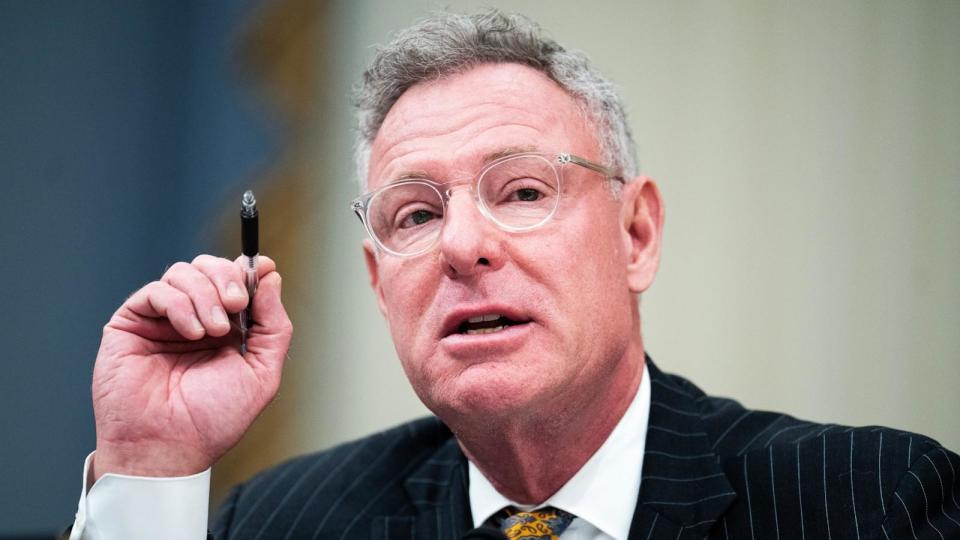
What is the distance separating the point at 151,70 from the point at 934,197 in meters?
3.25

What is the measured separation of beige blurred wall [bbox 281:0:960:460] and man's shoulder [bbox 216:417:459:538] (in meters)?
1.15

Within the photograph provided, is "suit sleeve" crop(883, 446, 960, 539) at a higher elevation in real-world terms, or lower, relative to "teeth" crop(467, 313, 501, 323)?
lower

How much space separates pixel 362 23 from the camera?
4.03 meters

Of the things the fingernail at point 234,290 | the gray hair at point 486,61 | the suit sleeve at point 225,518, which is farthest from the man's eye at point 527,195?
the suit sleeve at point 225,518

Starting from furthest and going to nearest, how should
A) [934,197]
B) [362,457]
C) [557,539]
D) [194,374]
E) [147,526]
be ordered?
[934,197] → [362,457] → [557,539] → [194,374] → [147,526]

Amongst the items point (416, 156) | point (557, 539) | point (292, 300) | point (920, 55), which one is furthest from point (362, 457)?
point (920, 55)

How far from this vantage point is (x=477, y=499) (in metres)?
2.12

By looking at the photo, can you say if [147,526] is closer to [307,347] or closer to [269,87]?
[307,347]

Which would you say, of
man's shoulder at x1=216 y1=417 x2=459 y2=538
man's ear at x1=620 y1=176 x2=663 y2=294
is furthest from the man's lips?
man's shoulder at x1=216 y1=417 x2=459 y2=538

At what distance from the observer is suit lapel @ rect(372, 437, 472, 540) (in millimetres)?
2141

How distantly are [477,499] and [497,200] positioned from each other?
2.44 feet

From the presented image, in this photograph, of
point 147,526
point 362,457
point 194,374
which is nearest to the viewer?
point 147,526

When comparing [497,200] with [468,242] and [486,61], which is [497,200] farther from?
[486,61]

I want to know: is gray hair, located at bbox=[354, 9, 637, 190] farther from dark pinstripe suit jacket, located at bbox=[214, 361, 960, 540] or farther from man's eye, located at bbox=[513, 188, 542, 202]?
dark pinstripe suit jacket, located at bbox=[214, 361, 960, 540]
